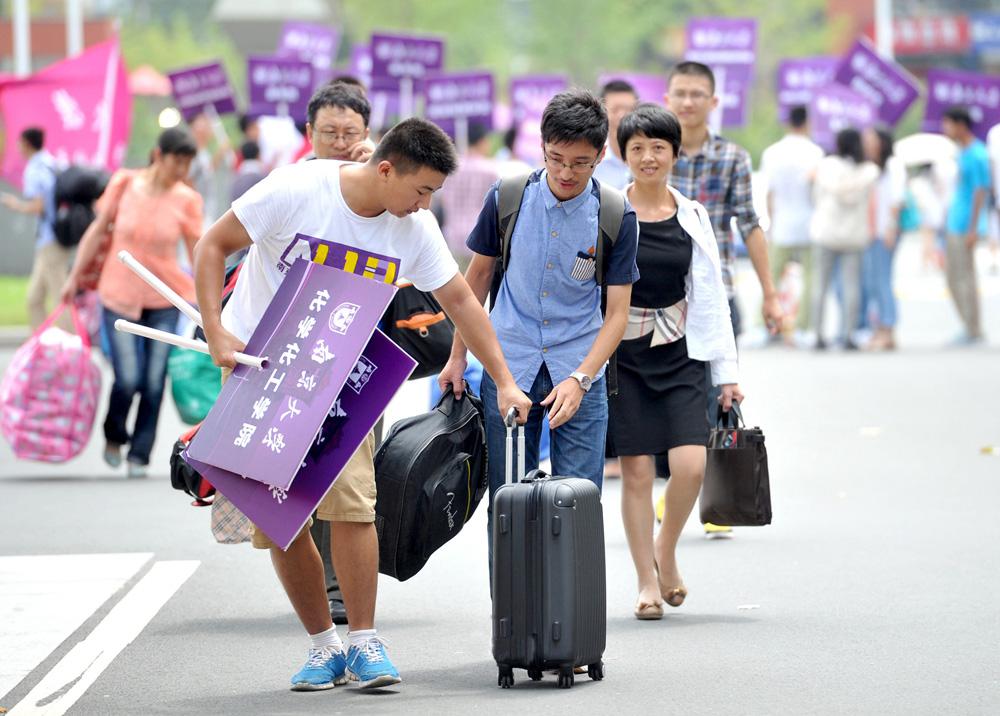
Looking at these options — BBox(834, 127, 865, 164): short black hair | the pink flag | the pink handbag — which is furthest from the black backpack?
the pink flag

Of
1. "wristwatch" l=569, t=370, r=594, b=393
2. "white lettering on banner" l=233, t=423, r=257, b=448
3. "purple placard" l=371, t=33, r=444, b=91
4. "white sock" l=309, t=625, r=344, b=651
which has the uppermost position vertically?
"purple placard" l=371, t=33, r=444, b=91

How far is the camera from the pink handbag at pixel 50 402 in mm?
11789

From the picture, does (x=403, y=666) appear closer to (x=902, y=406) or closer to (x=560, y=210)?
(x=560, y=210)

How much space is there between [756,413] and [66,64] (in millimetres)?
9385

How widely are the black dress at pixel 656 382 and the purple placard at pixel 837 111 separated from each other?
1614 cm

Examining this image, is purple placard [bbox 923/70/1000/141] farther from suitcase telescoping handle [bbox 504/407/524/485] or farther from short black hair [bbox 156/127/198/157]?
suitcase telescoping handle [bbox 504/407/524/485]

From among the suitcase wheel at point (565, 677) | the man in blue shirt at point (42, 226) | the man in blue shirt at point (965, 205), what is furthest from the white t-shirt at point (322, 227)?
the man in blue shirt at point (965, 205)

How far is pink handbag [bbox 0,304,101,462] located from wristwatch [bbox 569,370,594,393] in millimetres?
5913

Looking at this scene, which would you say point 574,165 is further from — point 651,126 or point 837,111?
point 837,111

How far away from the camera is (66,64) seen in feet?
67.9

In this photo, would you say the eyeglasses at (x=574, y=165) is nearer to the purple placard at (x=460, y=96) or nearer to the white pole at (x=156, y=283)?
the white pole at (x=156, y=283)

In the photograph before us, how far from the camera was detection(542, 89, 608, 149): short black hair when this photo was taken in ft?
20.6

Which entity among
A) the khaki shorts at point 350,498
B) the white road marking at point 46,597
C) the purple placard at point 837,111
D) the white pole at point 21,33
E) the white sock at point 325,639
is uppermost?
the white pole at point 21,33

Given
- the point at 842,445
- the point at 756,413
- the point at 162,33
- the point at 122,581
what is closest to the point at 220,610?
the point at 122,581
